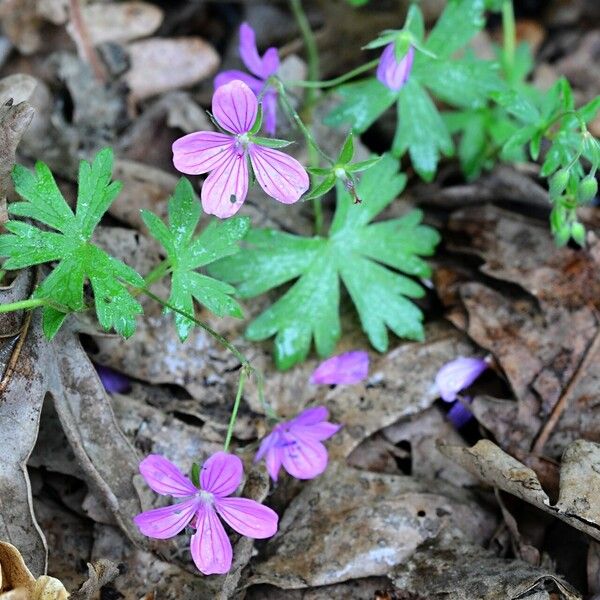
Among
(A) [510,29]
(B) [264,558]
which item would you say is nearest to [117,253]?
(B) [264,558]

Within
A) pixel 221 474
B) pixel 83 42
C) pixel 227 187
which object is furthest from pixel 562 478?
pixel 83 42

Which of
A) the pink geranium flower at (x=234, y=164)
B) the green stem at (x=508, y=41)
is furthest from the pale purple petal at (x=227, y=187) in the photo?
the green stem at (x=508, y=41)

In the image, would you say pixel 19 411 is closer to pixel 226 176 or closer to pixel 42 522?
pixel 42 522

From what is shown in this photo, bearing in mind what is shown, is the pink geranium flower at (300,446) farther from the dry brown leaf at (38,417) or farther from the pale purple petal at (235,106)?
the pale purple petal at (235,106)

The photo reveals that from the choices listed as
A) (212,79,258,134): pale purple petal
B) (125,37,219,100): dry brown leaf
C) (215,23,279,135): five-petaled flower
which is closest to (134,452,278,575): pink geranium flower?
(212,79,258,134): pale purple petal

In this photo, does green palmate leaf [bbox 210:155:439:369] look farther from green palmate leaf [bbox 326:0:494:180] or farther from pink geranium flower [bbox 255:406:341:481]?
pink geranium flower [bbox 255:406:341:481]
